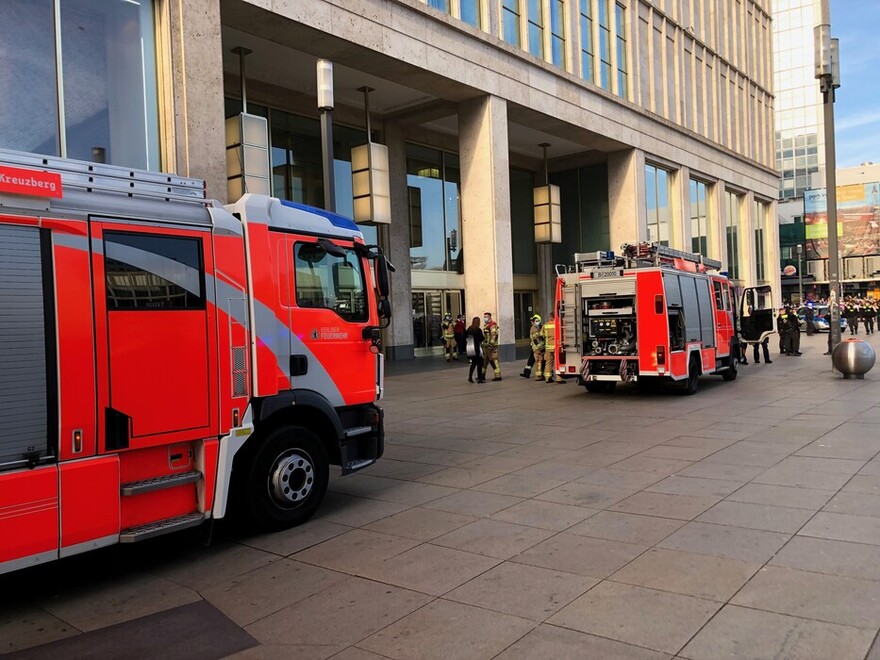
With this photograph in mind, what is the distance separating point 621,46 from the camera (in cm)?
2992

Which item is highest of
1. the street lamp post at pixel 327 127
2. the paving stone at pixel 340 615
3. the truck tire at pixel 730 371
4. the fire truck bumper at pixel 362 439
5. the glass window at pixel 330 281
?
the street lamp post at pixel 327 127

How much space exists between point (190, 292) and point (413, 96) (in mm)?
19974

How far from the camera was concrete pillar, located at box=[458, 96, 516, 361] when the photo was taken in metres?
22.3

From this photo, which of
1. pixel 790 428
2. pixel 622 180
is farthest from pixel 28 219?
pixel 622 180

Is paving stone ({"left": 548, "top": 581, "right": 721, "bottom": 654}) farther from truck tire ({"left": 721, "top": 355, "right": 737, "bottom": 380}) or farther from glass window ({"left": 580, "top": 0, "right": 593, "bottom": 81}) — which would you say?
glass window ({"left": 580, "top": 0, "right": 593, "bottom": 81})

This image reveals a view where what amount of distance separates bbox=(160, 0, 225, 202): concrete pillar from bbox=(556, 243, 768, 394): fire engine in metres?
7.64

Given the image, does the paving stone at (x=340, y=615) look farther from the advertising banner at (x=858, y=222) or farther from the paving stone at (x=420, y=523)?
the advertising banner at (x=858, y=222)

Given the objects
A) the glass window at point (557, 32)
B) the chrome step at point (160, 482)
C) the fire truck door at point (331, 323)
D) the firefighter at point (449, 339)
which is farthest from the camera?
the firefighter at point (449, 339)

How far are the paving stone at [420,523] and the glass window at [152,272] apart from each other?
7.89 ft

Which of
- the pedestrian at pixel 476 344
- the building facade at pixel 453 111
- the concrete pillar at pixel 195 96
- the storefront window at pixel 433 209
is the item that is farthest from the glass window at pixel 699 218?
the concrete pillar at pixel 195 96

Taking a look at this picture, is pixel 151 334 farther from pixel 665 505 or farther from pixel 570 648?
pixel 665 505

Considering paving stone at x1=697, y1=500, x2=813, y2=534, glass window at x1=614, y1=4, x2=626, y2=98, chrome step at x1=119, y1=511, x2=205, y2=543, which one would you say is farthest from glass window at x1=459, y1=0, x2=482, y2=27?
chrome step at x1=119, y1=511, x2=205, y2=543

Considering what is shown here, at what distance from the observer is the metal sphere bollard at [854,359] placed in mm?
15211

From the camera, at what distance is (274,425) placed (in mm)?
5883
